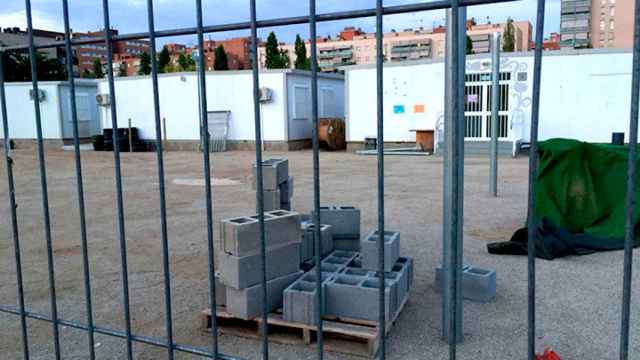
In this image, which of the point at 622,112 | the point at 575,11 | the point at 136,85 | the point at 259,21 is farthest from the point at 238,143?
the point at 575,11

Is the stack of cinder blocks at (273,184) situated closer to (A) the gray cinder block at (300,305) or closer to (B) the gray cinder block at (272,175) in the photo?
(B) the gray cinder block at (272,175)

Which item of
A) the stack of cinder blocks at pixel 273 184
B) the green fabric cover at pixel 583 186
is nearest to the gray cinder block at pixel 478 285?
the stack of cinder blocks at pixel 273 184

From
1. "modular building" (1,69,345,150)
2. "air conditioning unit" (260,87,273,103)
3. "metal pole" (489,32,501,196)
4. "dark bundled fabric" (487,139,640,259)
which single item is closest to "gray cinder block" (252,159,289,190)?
"dark bundled fabric" (487,139,640,259)

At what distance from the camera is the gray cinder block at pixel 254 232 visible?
322 centimetres

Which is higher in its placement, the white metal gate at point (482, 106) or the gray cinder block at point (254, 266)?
the white metal gate at point (482, 106)

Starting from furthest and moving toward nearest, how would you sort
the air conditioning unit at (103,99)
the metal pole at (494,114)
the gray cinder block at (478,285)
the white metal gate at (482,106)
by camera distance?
1. the air conditioning unit at (103,99)
2. the white metal gate at (482,106)
3. the metal pole at (494,114)
4. the gray cinder block at (478,285)

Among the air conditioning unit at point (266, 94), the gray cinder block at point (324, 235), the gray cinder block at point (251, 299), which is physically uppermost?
the air conditioning unit at point (266, 94)

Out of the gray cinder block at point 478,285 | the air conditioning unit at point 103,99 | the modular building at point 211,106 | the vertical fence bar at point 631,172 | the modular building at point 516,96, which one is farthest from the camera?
the air conditioning unit at point 103,99

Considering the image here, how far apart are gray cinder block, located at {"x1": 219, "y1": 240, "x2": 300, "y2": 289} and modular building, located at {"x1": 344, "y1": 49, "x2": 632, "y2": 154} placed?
1281cm

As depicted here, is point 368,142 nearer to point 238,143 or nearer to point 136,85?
point 238,143

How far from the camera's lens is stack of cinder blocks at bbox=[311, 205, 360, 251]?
14.9ft

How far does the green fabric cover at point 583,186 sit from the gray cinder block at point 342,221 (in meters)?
2.30

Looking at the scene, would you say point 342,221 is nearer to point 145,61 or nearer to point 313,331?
point 313,331

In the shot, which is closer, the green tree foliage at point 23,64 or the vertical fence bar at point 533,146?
the vertical fence bar at point 533,146
